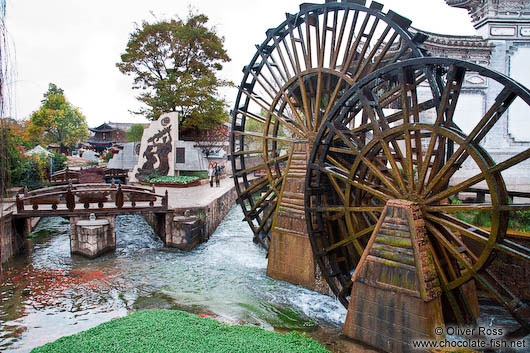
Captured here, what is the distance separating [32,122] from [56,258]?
117 ft

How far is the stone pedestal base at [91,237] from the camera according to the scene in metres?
10.5

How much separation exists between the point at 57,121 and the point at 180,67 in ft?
75.0

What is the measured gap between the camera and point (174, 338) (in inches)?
191

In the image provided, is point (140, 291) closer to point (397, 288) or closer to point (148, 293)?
point (148, 293)

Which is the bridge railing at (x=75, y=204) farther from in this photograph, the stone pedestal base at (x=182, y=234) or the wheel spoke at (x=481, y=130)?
the wheel spoke at (x=481, y=130)

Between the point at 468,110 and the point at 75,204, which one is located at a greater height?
the point at 468,110

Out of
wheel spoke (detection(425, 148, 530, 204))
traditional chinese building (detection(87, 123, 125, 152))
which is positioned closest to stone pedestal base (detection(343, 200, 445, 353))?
wheel spoke (detection(425, 148, 530, 204))

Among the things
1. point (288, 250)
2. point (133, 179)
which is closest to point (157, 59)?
point (133, 179)

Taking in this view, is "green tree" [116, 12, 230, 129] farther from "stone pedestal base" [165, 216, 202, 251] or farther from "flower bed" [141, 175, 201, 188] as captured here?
"stone pedestal base" [165, 216, 202, 251]

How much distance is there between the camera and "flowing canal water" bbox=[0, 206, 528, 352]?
677 centimetres

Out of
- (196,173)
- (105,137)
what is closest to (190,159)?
(196,173)

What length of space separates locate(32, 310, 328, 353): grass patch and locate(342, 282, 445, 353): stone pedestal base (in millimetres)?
932

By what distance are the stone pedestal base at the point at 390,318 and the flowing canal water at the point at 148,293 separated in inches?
14.5

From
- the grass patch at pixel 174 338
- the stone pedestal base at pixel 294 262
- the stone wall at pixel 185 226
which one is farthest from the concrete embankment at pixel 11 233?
the stone pedestal base at pixel 294 262
